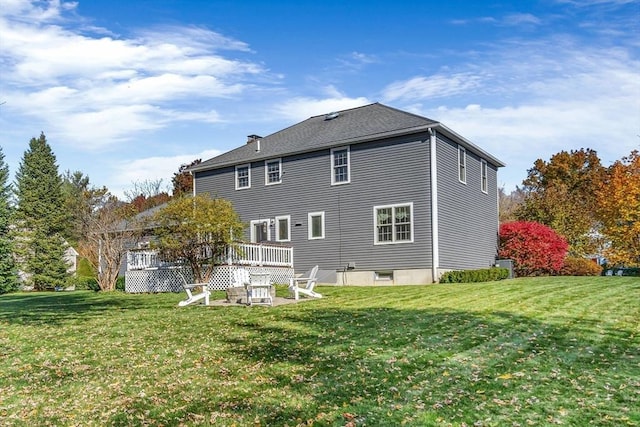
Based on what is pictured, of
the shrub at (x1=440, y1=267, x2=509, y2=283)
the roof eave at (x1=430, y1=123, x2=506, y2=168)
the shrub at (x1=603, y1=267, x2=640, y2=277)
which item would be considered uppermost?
the roof eave at (x1=430, y1=123, x2=506, y2=168)

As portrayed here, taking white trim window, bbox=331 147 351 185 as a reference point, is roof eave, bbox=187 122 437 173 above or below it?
above

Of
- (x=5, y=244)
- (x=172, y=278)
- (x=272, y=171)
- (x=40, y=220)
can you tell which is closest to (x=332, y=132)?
(x=272, y=171)

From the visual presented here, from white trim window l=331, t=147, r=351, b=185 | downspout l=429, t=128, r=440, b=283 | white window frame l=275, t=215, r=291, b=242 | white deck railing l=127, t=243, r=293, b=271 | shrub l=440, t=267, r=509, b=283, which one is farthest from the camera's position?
white window frame l=275, t=215, r=291, b=242

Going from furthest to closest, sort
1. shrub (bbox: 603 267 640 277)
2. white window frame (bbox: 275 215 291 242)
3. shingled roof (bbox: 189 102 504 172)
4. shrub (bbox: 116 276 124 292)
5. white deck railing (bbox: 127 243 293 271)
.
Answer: shrub (bbox: 603 267 640 277) < shrub (bbox: 116 276 124 292) < white window frame (bbox: 275 215 291 242) < shingled roof (bbox: 189 102 504 172) < white deck railing (bbox: 127 243 293 271)

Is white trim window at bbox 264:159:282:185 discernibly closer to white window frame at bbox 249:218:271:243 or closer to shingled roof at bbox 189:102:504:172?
shingled roof at bbox 189:102:504:172

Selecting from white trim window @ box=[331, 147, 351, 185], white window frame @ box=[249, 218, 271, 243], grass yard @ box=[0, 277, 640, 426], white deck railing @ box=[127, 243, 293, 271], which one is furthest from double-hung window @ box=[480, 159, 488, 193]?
grass yard @ box=[0, 277, 640, 426]

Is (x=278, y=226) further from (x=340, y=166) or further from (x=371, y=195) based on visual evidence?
(x=371, y=195)

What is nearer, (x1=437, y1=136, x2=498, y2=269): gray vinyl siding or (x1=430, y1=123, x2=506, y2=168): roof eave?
(x1=430, y1=123, x2=506, y2=168): roof eave

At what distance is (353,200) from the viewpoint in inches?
911

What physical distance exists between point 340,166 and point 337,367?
16767 mm

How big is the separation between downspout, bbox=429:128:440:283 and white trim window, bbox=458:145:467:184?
2.70 metres

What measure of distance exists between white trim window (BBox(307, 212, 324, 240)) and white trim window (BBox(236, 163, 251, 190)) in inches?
148

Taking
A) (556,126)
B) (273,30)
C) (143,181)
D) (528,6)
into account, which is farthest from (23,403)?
(143,181)

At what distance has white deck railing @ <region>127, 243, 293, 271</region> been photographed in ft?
68.4
